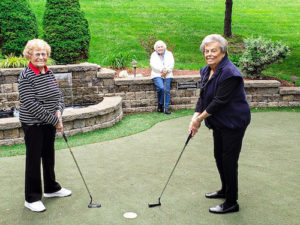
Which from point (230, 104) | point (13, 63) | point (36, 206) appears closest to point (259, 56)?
point (13, 63)

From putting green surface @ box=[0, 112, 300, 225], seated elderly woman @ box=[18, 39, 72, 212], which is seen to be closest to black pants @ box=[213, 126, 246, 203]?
putting green surface @ box=[0, 112, 300, 225]

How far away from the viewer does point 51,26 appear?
29.9ft

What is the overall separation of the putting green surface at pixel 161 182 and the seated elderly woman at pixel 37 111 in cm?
34

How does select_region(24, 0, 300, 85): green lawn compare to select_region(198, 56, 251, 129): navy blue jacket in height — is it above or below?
above

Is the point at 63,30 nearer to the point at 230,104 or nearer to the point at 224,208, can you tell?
the point at 230,104

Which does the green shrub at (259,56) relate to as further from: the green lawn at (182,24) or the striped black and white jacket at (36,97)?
the striped black and white jacket at (36,97)

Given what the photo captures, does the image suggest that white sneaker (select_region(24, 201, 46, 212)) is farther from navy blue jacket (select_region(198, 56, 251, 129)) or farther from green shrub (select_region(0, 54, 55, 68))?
green shrub (select_region(0, 54, 55, 68))

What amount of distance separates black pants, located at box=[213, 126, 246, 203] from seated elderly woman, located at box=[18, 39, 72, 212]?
1640 mm

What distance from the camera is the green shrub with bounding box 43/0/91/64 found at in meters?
9.05

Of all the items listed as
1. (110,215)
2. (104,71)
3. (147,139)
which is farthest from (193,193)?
(104,71)

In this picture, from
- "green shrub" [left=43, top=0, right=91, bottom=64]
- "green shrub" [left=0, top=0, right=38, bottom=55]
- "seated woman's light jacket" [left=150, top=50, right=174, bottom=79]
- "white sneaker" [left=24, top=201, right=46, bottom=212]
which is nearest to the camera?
"white sneaker" [left=24, top=201, right=46, bottom=212]

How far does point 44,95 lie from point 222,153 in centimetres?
186

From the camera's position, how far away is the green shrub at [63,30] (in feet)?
29.7

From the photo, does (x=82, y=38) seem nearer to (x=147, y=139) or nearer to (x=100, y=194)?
(x=147, y=139)
